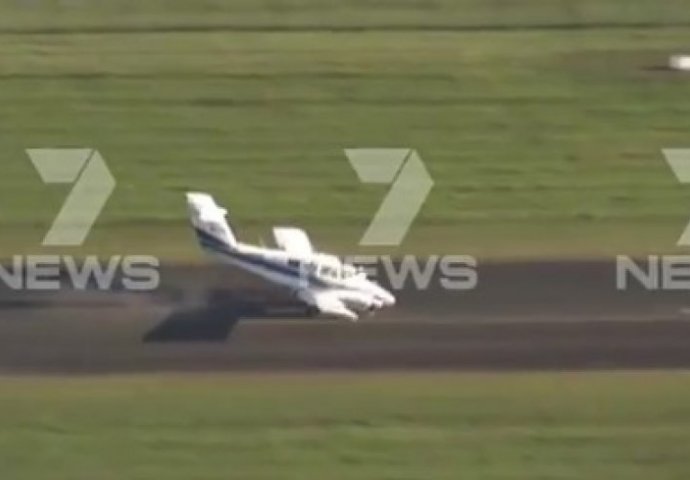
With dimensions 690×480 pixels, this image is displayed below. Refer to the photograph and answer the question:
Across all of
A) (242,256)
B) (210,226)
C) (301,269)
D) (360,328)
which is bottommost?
(360,328)

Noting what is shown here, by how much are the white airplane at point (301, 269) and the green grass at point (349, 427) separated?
2.01 meters

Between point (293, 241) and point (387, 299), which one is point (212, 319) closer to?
point (293, 241)

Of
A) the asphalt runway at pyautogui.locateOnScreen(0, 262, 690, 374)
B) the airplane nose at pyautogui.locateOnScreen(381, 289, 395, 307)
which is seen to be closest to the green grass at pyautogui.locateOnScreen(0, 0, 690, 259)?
the asphalt runway at pyautogui.locateOnScreen(0, 262, 690, 374)

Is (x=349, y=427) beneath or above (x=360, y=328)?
beneath

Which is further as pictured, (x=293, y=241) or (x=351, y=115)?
(x=351, y=115)

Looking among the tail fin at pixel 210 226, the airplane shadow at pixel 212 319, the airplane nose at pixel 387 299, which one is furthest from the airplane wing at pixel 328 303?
the tail fin at pixel 210 226

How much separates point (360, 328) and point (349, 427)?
11.1 ft

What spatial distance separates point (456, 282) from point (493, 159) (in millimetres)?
4259

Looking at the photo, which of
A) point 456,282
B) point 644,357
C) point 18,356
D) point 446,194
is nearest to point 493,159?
point 446,194

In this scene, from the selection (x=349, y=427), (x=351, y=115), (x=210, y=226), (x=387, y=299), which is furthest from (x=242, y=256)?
(x=351, y=115)

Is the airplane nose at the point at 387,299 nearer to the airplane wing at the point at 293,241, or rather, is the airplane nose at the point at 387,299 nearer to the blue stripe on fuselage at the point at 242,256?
the blue stripe on fuselage at the point at 242,256

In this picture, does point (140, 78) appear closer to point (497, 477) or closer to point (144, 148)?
point (144, 148)

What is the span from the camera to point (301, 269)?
3272 centimetres

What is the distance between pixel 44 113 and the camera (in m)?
38.5
